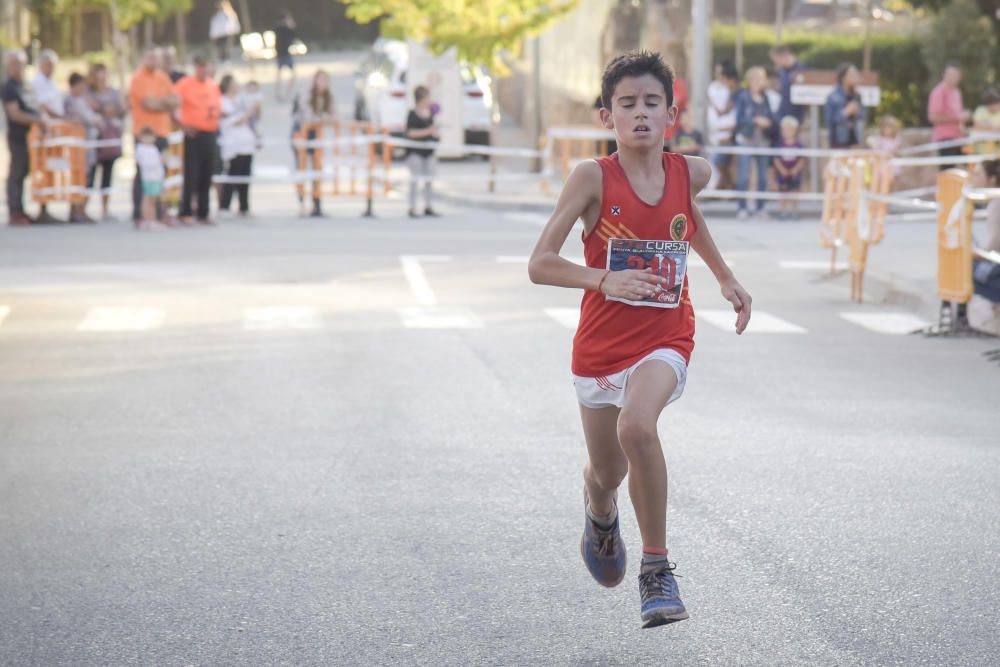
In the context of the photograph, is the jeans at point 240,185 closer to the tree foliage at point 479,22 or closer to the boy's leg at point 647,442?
the tree foliage at point 479,22

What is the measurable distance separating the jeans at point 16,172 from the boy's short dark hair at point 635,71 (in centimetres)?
1733

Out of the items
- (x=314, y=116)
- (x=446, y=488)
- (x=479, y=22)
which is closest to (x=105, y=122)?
(x=314, y=116)

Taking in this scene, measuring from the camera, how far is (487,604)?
577 centimetres

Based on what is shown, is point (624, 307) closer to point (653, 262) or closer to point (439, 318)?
point (653, 262)

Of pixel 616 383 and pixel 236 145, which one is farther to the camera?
pixel 236 145

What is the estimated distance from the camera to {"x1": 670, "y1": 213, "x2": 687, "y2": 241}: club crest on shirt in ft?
17.8

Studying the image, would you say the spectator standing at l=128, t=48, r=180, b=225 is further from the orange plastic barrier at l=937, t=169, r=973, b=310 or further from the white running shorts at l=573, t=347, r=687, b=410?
the white running shorts at l=573, t=347, r=687, b=410

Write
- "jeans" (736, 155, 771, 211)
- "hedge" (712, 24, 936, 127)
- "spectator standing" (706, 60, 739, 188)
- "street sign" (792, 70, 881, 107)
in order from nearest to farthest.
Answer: "jeans" (736, 155, 771, 211) < "street sign" (792, 70, 881, 107) < "spectator standing" (706, 60, 739, 188) < "hedge" (712, 24, 936, 127)

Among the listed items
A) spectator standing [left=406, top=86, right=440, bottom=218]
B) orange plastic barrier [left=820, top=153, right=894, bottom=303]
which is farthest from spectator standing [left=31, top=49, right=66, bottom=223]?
orange plastic barrier [left=820, top=153, right=894, bottom=303]

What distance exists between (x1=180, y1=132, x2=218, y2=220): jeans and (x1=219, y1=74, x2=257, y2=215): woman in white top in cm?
159

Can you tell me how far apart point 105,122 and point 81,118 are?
0.31 meters

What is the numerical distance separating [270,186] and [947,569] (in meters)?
25.4

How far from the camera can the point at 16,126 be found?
21906 millimetres

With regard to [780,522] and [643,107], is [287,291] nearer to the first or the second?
[780,522]
